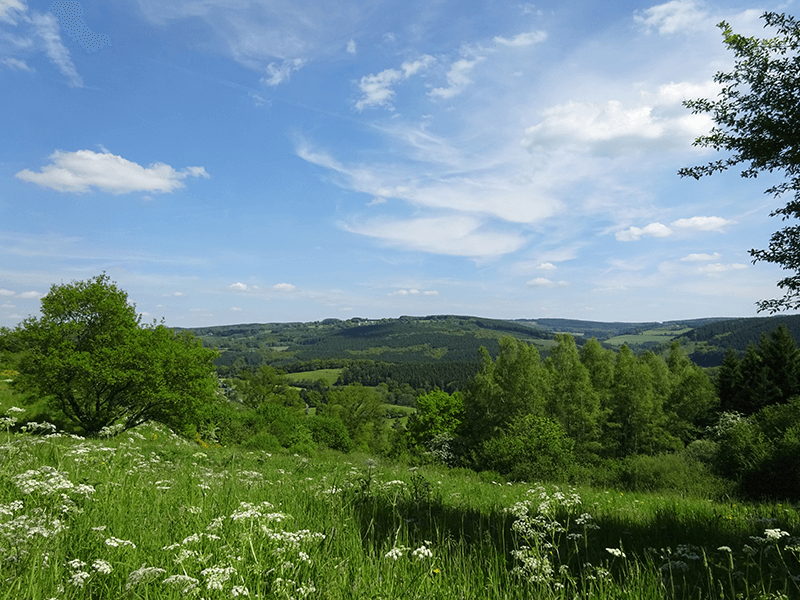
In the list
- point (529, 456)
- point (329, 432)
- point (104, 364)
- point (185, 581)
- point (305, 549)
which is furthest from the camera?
point (329, 432)

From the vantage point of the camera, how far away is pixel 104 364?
2159 centimetres

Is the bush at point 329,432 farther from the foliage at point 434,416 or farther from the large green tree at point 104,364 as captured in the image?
the large green tree at point 104,364

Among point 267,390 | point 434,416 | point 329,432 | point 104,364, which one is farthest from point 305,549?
point 267,390

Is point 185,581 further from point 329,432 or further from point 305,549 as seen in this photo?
point 329,432

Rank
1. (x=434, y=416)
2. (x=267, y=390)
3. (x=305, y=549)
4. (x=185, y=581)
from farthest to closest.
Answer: (x=267, y=390) < (x=434, y=416) < (x=305, y=549) < (x=185, y=581)

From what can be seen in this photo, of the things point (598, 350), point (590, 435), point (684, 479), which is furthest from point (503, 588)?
point (598, 350)

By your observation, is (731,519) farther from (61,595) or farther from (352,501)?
(61,595)

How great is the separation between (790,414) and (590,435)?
23.8 meters

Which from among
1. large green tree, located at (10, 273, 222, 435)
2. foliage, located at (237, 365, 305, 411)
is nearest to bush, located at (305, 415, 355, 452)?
large green tree, located at (10, 273, 222, 435)

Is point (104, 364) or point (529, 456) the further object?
point (529, 456)

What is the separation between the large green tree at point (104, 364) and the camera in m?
21.2

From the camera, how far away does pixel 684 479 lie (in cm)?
2198

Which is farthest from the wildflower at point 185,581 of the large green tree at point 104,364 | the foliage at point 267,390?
the foliage at point 267,390

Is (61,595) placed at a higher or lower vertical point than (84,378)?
higher
